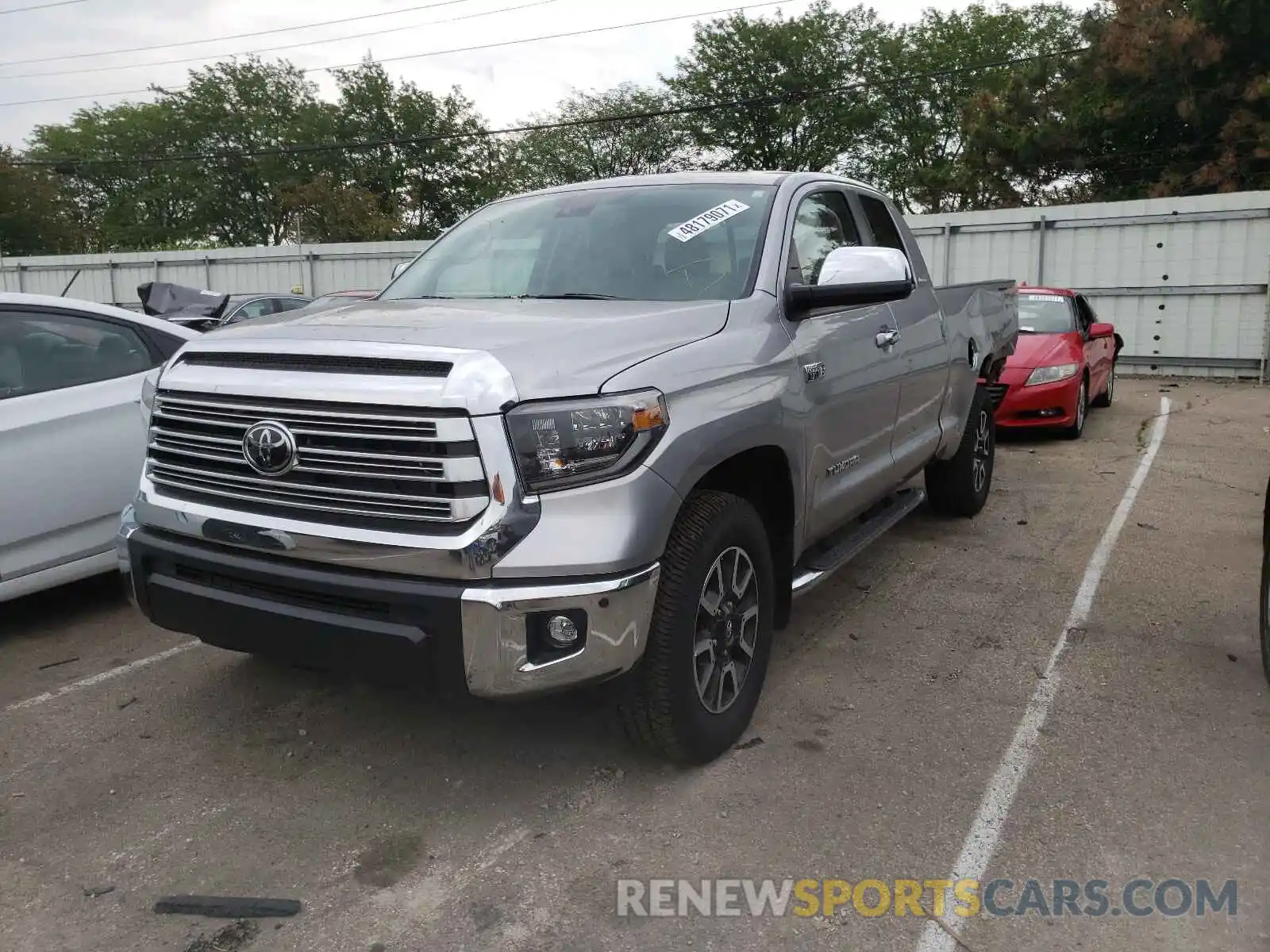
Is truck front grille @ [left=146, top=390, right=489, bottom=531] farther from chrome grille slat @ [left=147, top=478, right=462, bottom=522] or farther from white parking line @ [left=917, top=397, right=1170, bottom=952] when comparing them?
white parking line @ [left=917, top=397, right=1170, bottom=952]

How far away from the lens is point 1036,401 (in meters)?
9.55

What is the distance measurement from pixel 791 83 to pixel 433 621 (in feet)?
143

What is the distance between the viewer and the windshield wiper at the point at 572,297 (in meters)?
3.59

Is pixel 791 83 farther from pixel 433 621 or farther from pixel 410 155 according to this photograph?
pixel 433 621

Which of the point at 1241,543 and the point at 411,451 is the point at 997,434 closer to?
the point at 1241,543

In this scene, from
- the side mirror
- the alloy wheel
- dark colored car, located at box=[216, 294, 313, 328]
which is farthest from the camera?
dark colored car, located at box=[216, 294, 313, 328]

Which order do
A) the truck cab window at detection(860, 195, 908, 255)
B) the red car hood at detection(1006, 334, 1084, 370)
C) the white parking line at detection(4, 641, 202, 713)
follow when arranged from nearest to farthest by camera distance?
the white parking line at detection(4, 641, 202, 713)
the truck cab window at detection(860, 195, 908, 255)
the red car hood at detection(1006, 334, 1084, 370)

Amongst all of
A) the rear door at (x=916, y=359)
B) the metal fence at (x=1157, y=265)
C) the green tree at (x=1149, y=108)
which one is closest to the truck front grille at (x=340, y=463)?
the rear door at (x=916, y=359)

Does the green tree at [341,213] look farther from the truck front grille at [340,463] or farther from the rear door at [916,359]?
the truck front grille at [340,463]

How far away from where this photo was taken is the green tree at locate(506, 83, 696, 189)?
45.4 meters

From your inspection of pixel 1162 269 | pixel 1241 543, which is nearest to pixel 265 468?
pixel 1241 543

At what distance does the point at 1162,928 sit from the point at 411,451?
2206mm

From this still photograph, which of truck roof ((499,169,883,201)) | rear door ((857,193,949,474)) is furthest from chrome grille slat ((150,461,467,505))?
rear door ((857,193,949,474))

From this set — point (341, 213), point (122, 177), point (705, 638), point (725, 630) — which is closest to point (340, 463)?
point (705, 638)
